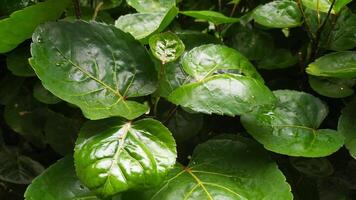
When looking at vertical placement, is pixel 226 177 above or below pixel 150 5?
below

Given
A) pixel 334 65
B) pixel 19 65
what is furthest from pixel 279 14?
pixel 19 65

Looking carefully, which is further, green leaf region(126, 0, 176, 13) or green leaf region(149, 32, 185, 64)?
green leaf region(126, 0, 176, 13)

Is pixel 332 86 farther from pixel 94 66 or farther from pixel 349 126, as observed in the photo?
pixel 94 66

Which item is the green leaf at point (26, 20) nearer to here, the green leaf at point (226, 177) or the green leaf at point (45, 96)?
the green leaf at point (45, 96)

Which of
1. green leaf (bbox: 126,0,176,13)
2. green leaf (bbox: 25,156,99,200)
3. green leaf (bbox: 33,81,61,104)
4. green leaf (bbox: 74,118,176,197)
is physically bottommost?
green leaf (bbox: 25,156,99,200)

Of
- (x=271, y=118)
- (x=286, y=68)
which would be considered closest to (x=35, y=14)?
(x=271, y=118)

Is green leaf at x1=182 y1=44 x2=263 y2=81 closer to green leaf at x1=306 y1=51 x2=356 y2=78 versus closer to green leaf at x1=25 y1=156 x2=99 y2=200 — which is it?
green leaf at x1=306 y1=51 x2=356 y2=78

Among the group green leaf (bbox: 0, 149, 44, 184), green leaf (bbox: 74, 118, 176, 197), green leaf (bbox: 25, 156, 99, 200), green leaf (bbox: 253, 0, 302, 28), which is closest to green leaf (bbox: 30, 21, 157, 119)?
green leaf (bbox: 74, 118, 176, 197)

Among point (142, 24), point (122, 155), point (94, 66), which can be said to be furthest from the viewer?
point (142, 24)
